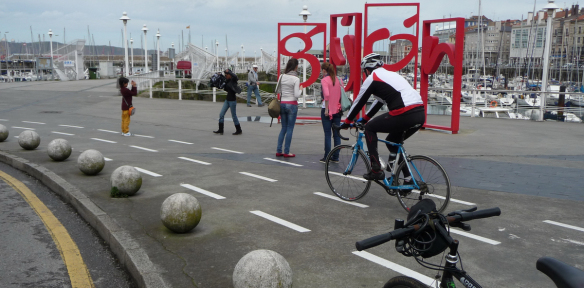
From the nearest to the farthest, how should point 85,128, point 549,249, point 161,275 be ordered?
point 161,275 → point 549,249 → point 85,128

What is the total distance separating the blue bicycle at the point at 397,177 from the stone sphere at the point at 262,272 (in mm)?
2815

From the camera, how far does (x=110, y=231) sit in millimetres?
5293

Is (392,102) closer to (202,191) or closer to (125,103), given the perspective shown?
(202,191)

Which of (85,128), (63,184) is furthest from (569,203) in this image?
(85,128)

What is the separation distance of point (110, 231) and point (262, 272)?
2343 millimetres

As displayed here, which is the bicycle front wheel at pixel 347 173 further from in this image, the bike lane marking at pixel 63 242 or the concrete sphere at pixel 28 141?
the concrete sphere at pixel 28 141

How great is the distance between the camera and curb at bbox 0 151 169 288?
426cm

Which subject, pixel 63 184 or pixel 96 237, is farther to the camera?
pixel 63 184

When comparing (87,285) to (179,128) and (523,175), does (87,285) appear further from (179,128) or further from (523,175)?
(179,128)

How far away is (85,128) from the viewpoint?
14812 millimetres

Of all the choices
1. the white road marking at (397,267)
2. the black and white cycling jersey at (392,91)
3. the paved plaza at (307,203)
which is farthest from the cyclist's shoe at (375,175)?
the white road marking at (397,267)

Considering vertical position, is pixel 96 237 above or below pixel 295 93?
below

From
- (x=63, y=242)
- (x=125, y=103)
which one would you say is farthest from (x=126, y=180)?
(x=125, y=103)

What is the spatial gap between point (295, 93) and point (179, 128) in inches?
250
